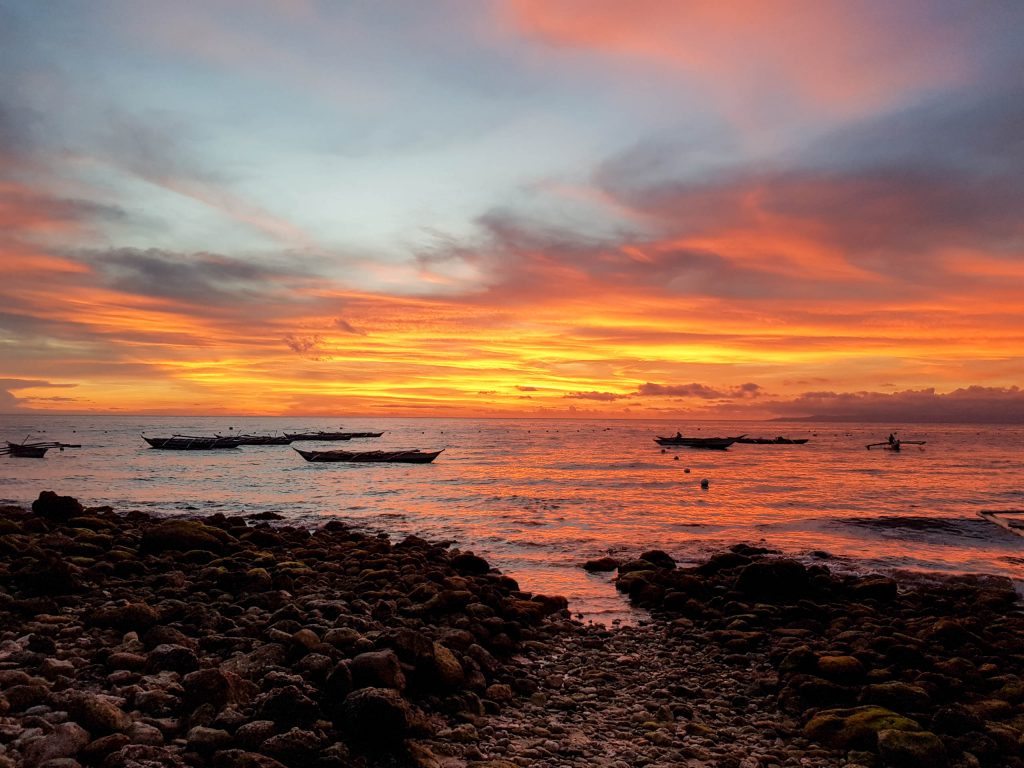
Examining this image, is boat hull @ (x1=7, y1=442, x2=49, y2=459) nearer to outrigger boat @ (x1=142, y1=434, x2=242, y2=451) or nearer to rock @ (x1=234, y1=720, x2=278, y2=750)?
outrigger boat @ (x1=142, y1=434, x2=242, y2=451)

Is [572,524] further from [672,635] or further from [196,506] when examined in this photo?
[196,506]

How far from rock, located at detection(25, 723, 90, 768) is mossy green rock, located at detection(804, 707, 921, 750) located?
8314 millimetres

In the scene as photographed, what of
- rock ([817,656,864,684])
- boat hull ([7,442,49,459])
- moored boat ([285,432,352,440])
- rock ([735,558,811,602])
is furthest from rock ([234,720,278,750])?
moored boat ([285,432,352,440])

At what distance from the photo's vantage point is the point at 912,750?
24.9ft

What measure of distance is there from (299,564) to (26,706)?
910 cm

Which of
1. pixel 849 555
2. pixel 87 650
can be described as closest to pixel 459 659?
pixel 87 650

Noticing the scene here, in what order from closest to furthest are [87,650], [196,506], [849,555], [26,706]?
[26,706]
[87,650]
[849,555]
[196,506]

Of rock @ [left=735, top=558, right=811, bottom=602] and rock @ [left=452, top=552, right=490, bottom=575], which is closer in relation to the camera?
rock @ [left=735, top=558, right=811, bottom=602]

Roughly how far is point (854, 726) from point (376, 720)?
6.00 metres

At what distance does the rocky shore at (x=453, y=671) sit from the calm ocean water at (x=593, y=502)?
3.60 meters

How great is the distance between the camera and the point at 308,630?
30.4 ft

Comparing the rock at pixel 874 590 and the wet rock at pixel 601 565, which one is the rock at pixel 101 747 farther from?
the rock at pixel 874 590

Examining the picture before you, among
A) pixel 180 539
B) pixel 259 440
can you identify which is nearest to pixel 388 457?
pixel 259 440

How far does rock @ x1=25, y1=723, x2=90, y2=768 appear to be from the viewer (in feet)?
18.6
